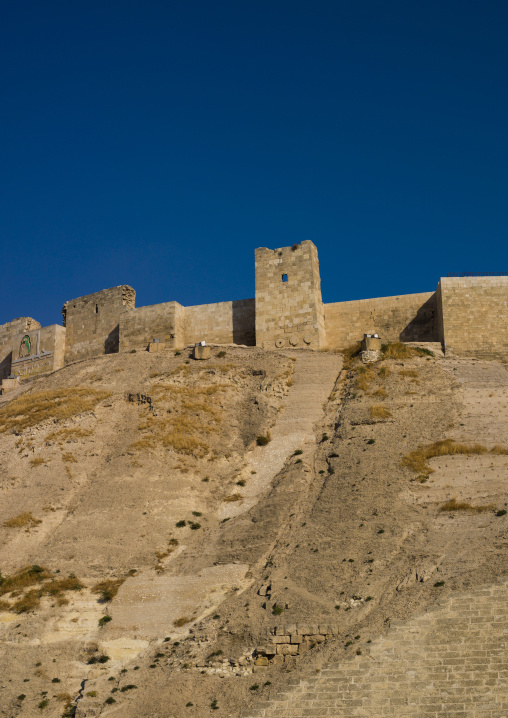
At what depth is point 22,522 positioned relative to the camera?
2297 centimetres

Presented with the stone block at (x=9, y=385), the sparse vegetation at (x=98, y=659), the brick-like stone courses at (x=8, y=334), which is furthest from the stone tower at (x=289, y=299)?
the sparse vegetation at (x=98, y=659)

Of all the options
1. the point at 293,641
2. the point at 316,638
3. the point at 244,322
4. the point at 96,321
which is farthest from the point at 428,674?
the point at 96,321

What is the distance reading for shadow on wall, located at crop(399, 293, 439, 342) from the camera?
31.1m

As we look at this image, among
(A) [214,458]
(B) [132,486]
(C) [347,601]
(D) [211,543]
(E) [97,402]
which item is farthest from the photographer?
(E) [97,402]

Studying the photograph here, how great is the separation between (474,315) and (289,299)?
288 inches

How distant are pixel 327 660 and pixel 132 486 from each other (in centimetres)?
940

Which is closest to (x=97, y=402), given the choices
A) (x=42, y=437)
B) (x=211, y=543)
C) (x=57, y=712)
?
(x=42, y=437)

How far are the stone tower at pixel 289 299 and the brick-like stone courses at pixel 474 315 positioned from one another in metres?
5.01

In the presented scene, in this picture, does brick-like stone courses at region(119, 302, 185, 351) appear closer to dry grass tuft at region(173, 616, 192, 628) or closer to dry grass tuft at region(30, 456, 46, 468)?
dry grass tuft at region(30, 456, 46, 468)

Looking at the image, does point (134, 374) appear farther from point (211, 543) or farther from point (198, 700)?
point (198, 700)

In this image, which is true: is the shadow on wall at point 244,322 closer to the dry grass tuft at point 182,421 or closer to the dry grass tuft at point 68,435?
the dry grass tuft at point 182,421

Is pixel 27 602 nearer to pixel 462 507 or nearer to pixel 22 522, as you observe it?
pixel 22 522

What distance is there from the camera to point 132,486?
23984 mm

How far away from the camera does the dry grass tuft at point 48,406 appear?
28000 mm
